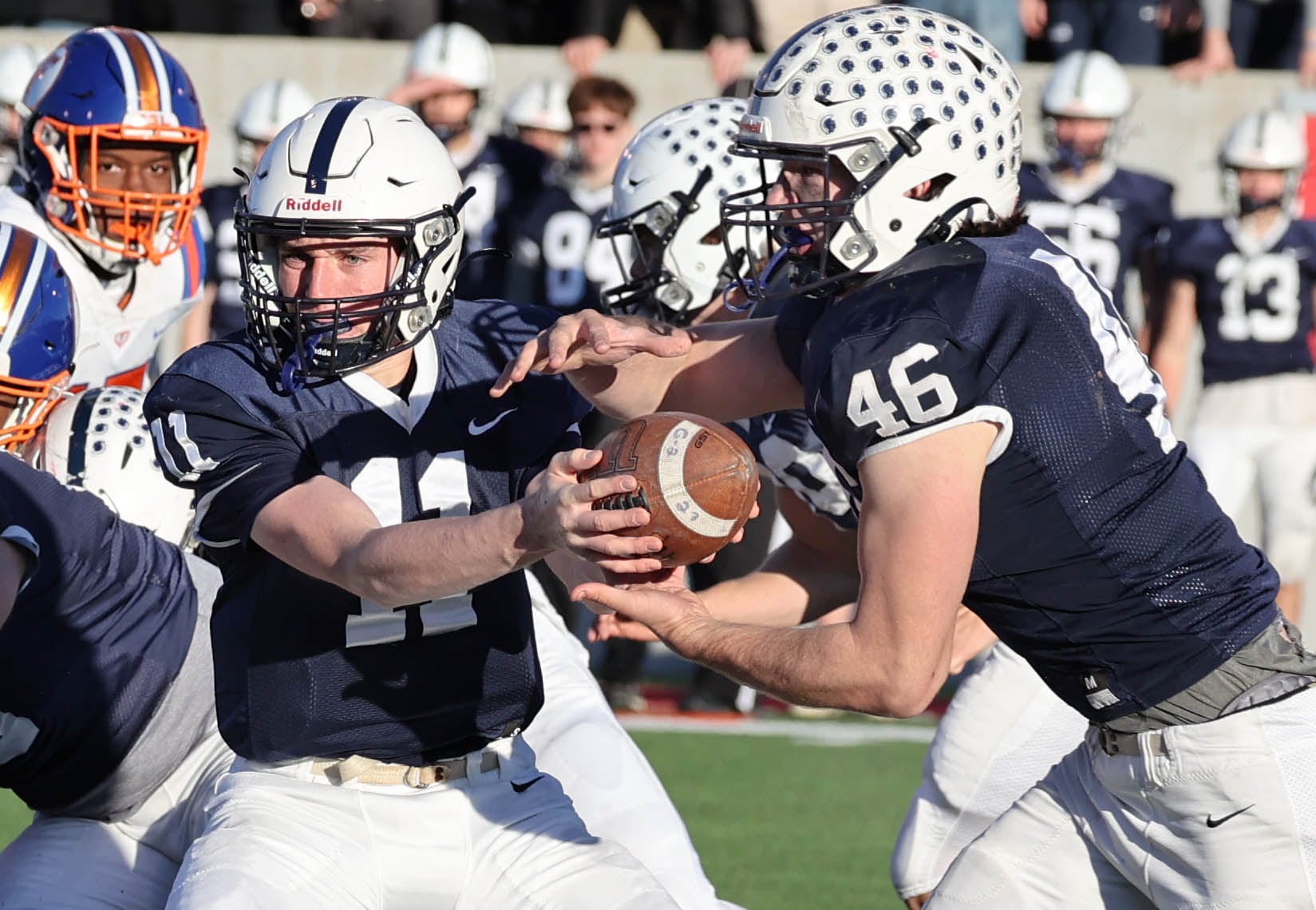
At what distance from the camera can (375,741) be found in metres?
3.09

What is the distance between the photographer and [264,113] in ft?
26.8

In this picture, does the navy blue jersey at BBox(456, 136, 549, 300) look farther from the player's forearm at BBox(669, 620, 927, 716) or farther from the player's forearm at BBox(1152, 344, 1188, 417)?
the player's forearm at BBox(669, 620, 927, 716)

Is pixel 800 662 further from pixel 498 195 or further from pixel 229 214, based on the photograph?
pixel 229 214

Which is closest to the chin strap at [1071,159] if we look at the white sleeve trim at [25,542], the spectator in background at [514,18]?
the spectator in background at [514,18]

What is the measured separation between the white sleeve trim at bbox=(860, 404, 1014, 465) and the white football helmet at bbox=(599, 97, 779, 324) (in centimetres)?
176

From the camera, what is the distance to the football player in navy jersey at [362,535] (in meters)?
2.98

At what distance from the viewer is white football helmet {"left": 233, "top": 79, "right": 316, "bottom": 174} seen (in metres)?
8.13

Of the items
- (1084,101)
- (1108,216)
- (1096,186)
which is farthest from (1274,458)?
(1084,101)

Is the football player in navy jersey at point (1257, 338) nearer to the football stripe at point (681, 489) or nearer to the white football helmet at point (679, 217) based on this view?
the white football helmet at point (679, 217)

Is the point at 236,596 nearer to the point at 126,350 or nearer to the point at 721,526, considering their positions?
the point at 721,526

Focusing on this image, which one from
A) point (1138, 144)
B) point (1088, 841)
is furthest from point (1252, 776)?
point (1138, 144)

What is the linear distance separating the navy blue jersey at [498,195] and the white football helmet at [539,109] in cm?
48

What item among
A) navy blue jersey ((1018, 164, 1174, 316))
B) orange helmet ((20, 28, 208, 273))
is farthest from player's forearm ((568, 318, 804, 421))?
navy blue jersey ((1018, 164, 1174, 316))

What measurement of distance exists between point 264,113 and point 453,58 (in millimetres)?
810
